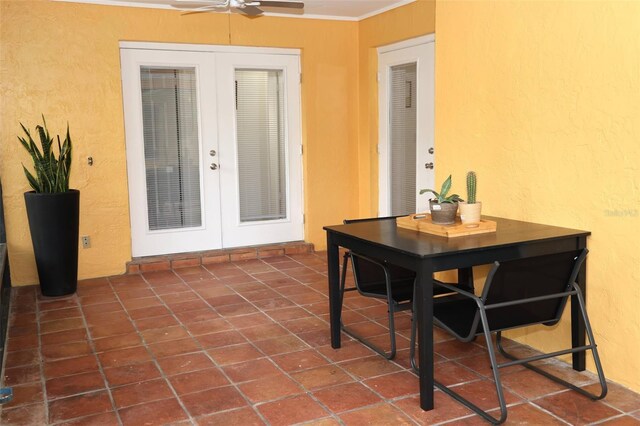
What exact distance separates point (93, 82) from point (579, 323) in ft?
14.2

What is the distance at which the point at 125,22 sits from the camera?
5445mm

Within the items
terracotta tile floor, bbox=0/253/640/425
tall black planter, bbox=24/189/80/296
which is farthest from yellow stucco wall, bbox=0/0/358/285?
terracotta tile floor, bbox=0/253/640/425

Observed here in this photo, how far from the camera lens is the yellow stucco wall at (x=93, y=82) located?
512cm

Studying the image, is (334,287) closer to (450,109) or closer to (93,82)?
(450,109)

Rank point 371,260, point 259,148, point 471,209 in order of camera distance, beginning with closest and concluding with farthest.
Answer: point 471,209, point 371,260, point 259,148

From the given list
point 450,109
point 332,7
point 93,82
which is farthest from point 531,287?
point 93,82

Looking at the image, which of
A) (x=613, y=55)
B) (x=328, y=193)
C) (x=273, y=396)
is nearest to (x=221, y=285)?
(x=328, y=193)

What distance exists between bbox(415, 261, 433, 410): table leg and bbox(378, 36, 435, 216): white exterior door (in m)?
2.93

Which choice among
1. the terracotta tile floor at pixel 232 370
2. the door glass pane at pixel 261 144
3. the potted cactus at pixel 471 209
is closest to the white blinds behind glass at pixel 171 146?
the door glass pane at pixel 261 144

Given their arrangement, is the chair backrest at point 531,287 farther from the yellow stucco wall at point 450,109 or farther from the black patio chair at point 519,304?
the yellow stucco wall at point 450,109

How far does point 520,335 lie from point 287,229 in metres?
3.25

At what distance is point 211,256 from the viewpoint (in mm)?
5930

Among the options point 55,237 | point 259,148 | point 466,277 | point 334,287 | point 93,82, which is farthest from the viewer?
point 259,148

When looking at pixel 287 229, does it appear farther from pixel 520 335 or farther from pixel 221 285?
pixel 520 335
